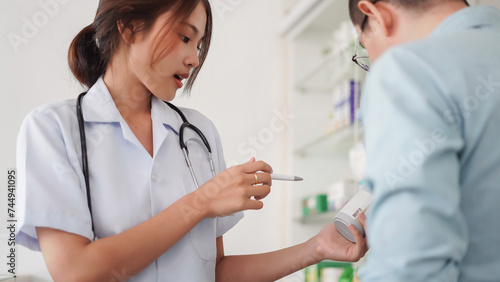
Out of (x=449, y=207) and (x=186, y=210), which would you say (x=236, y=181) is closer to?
(x=186, y=210)

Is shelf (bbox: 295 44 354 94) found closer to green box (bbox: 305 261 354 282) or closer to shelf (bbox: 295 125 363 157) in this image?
shelf (bbox: 295 125 363 157)

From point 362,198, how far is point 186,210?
0.40 meters

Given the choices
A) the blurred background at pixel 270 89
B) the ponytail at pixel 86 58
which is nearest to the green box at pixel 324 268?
the blurred background at pixel 270 89

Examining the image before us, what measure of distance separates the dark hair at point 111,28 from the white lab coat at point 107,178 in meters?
0.10

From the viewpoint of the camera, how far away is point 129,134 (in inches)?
48.1

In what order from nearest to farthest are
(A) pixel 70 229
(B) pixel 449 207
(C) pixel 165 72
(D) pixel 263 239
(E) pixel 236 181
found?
1. (B) pixel 449 207
2. (A) pixel 70 229
3. (E) pixel 236 181
4. (C) pixel 165 72
5. (D) pixel 263 239

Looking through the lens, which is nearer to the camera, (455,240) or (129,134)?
(455,240)

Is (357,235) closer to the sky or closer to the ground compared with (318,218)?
closer to the sky

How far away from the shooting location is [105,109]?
4.06 feet

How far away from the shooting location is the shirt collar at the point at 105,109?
4.00 ft

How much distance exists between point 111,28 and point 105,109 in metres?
→ 0.21

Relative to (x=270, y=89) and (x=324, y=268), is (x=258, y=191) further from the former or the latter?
(x=270, y=89)

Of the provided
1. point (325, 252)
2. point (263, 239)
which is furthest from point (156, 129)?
point (263, 239)

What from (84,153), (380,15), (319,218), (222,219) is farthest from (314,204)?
(380,15)
